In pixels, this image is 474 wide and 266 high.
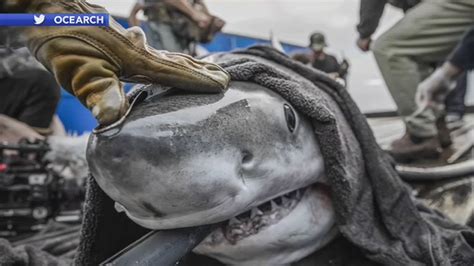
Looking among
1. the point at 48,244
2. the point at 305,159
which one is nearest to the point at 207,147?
the point at 305,159

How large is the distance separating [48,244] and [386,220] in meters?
0.71

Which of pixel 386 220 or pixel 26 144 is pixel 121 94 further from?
pixel 26 144

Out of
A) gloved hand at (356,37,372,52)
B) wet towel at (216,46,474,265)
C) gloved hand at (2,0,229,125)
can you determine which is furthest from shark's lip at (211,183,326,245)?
gloved hand at (356,37,372,52)

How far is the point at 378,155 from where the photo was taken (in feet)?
2.95

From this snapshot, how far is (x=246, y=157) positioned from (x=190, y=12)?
0.39 m

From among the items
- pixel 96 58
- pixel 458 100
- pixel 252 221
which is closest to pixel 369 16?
pixel 252 221

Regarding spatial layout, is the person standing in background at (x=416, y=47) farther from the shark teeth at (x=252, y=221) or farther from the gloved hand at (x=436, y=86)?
the shark teeth at (x=252, y=221)

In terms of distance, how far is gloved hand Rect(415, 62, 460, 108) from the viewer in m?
1.51

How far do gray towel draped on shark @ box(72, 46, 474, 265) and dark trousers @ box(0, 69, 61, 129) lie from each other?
0.71 meters

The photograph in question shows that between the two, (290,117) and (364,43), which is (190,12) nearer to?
(290,117)

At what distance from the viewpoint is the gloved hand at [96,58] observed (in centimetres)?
45

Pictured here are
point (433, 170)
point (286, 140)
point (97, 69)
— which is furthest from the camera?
point (433, 170)

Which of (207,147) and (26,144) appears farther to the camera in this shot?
(26,144)

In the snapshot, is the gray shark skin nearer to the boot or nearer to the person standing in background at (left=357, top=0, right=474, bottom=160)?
the person standing in background at (left=357, top=0, right=474, bottom=160)
